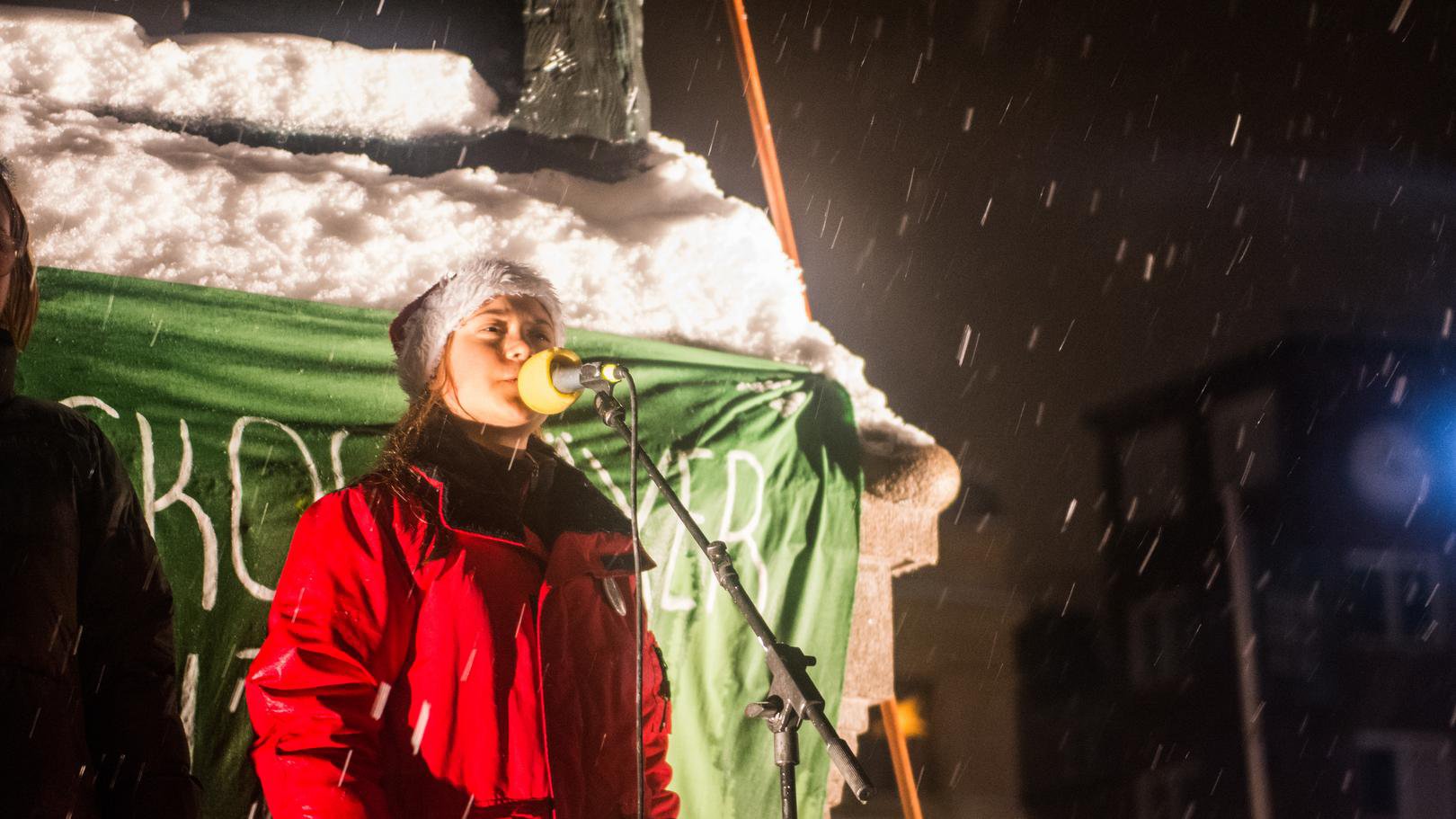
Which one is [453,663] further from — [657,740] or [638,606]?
[657,740]

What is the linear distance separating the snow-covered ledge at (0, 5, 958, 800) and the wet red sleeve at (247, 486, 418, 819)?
0.99 meters

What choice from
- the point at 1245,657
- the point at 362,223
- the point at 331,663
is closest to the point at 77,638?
the point at 331,663

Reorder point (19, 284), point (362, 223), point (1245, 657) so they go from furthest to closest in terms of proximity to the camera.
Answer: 1. point (1245, 657)
2. point (362, 223)
3. point (19, 284)

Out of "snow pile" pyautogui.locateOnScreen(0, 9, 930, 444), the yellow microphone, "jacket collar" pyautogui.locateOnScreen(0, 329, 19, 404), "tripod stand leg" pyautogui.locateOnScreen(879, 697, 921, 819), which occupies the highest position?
"snow pile" pyautogui.locateOnScreen(0, 9, 930, 444)

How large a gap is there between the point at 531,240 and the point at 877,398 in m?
1.31

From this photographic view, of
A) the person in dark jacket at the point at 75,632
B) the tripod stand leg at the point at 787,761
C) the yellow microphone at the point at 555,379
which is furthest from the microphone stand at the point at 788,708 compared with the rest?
the person in dark jacket at the point at 75,632

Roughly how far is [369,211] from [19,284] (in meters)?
1.28

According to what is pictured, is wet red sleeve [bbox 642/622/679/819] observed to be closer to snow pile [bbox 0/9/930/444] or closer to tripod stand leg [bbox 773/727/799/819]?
tripod stand leg [bbox 773/727/799/819]

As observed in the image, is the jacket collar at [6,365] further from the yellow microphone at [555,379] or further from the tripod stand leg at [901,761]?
the tripod stand leg at [901,761]

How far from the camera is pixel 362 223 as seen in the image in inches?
121

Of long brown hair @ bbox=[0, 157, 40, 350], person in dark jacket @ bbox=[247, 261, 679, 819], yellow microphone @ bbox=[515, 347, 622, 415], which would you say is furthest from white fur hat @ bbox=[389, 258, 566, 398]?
long brown hair @ bbox=[0, 157, 40, 350]

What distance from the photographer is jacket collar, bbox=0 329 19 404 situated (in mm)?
1706

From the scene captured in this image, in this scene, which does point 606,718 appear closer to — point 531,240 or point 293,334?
point 293,334

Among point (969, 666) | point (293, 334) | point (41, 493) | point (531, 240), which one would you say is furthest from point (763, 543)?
point (969, 666)
